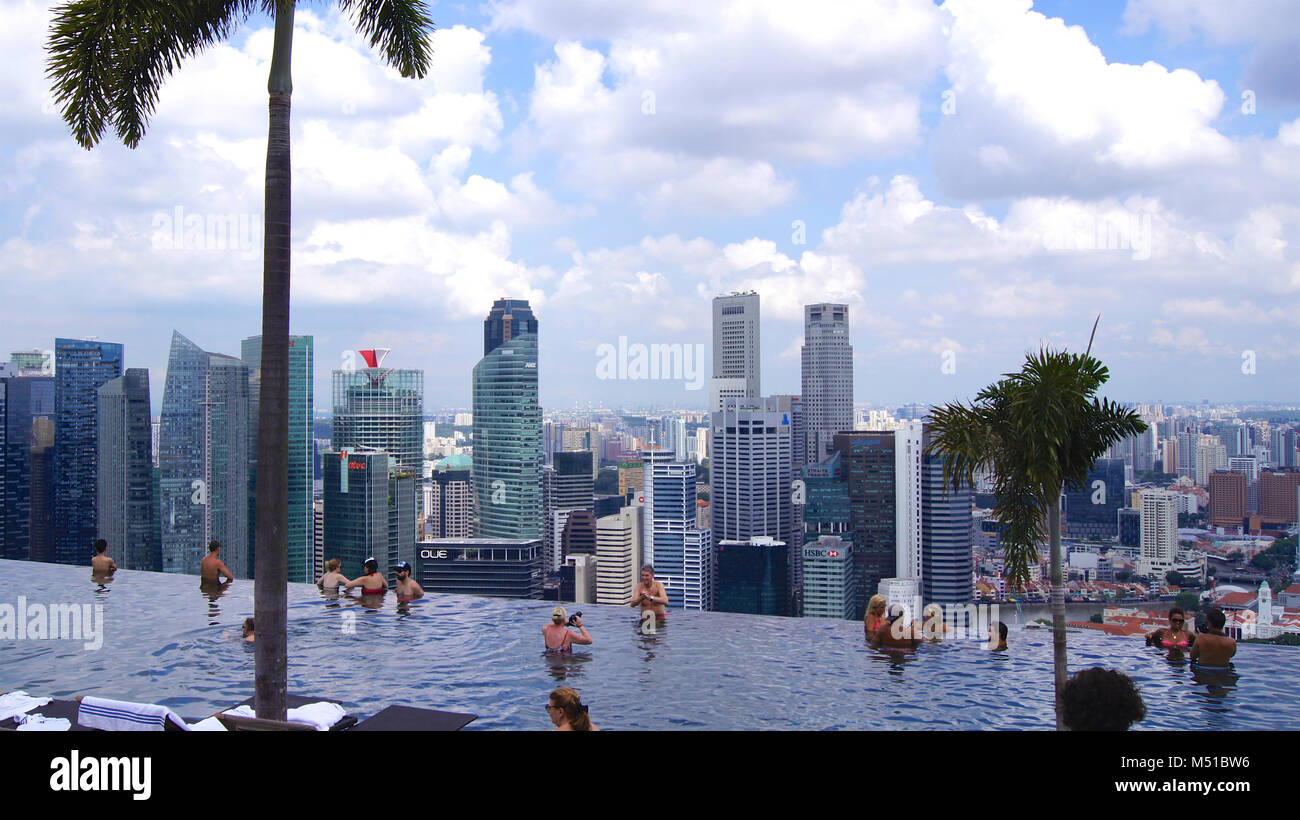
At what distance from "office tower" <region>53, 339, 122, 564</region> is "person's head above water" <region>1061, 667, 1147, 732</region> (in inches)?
3009

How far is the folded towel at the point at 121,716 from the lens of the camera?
7.21 metres

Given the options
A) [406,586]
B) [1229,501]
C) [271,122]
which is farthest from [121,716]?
[1229,501]

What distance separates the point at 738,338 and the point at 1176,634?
12234 cm

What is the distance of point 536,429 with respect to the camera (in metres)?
124

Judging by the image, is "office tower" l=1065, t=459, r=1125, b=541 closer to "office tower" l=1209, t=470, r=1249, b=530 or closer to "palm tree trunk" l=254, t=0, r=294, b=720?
"office tower" l=1209, t=470, r=1249, b=530

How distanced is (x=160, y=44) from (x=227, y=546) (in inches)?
3260

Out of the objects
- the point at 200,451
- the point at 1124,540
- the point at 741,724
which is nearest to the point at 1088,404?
the point at 741,724

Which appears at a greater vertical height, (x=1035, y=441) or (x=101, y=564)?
(x=1035, y=441)

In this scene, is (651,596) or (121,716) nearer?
(121,716)

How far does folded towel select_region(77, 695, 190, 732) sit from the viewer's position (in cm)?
721

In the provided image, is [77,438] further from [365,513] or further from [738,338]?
[738,338]

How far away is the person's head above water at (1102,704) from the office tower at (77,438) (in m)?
76.4

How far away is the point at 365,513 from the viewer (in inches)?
3442
